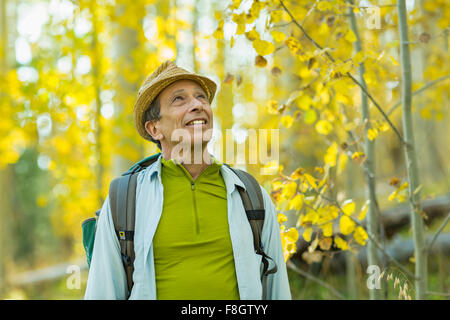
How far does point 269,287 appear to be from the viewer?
2.27 metres

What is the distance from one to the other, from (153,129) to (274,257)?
0.99 m

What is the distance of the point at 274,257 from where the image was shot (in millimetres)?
2246

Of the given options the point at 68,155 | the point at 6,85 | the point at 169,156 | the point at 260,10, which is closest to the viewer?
the point at 169,156

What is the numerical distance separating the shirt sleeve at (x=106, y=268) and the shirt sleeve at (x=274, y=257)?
2.42ft

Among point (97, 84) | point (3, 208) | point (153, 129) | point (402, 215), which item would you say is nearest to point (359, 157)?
point (153, 129)

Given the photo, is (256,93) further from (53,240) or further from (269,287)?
(53,240)

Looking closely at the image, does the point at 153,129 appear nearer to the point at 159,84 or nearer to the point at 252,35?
the point at 159,84

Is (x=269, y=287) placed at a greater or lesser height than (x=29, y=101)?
lesser

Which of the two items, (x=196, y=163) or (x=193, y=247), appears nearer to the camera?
(x=193, y=247)

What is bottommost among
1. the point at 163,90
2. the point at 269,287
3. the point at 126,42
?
the point at 269,287

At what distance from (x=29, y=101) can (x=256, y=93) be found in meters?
7.73

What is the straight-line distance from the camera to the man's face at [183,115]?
7.50 ft

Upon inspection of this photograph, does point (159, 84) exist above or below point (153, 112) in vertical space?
above

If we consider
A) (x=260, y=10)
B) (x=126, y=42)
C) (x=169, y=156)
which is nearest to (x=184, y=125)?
(x=169, y=156)
